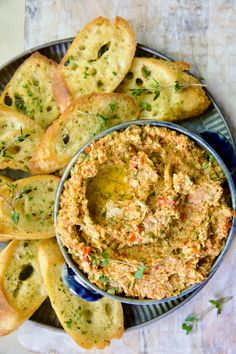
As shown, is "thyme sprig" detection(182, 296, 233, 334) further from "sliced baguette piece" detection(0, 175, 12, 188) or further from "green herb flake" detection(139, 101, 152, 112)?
"sliced baguette piece" detection(0, 175, 12, 188)

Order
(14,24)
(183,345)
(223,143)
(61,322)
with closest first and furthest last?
(223,143) < (61,322) < (183,345) < (14,24)

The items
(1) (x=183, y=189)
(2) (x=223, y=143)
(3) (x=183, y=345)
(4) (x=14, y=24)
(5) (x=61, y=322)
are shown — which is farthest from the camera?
(4) (x=14, y=24)

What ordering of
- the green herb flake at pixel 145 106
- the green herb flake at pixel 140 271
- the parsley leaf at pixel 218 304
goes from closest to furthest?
the green herb flake at pixel 140 271 < the green herb flake at pixel 145 106 < the parsley leaf at pixel 218 304

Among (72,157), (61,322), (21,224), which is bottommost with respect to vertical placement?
(61,322)

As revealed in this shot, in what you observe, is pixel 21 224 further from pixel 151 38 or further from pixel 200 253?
pixel 151 38

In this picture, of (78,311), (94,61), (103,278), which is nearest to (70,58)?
(94,61)

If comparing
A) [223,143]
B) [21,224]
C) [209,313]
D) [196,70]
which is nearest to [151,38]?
[196,70]

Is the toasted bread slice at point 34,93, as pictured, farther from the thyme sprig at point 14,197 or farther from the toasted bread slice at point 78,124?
the thyme sprig at point 14,197

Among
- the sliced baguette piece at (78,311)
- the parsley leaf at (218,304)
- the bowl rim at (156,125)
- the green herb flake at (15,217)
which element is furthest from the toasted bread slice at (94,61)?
the parsley leaf at (218,304)
